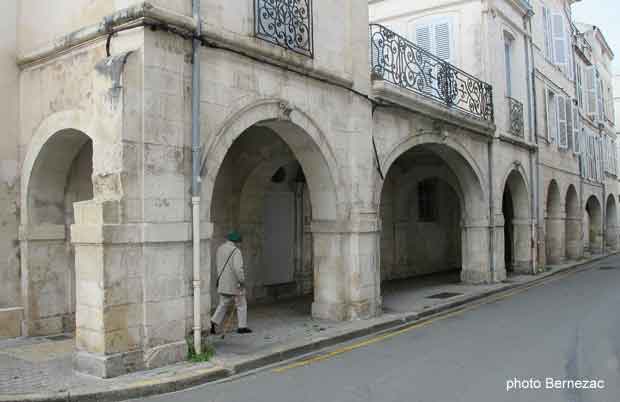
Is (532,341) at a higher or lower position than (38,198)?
lower

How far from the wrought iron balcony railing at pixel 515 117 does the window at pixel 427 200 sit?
10.6 ft

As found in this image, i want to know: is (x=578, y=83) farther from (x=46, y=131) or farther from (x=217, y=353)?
(x=46, y=131)

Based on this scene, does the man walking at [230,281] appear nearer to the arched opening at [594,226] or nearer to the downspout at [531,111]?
the downspout at [531,111]

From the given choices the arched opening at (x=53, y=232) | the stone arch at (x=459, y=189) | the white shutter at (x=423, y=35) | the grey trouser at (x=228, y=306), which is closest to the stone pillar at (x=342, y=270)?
the grey trouser at (x=228, y=306)

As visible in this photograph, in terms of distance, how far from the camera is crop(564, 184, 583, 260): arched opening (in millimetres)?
22281

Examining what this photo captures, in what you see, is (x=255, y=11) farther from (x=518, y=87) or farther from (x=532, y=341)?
(x=518, y=87)

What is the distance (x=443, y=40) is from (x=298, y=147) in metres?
8.46

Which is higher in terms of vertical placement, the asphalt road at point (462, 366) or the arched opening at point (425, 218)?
the arched opening at point (425, 218)

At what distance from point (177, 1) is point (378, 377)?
476 centimetres

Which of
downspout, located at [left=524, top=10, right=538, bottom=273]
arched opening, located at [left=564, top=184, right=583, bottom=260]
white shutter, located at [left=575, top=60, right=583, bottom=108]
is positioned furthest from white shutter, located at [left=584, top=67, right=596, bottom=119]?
downspout, located at [left=524, top=10, right=538, bottom=273]

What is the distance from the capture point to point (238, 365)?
6.10 metres

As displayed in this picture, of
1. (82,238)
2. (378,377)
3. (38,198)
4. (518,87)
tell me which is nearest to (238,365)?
(378,377)

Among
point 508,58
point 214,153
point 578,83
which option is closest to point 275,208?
point 214,153

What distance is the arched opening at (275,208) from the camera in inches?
350
